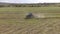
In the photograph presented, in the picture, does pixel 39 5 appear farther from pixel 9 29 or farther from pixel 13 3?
pixel 9 29

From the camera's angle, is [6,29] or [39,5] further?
[39,5]

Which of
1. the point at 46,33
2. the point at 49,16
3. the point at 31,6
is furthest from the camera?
the point at 31,6


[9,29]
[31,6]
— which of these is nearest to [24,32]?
[9,29]

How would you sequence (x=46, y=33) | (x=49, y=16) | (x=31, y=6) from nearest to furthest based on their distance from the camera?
(x=46, y=33)
(x=49, y=16)
(x=31, y=6)

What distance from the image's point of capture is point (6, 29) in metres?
0.30

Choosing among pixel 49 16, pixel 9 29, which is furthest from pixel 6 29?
pixel 49 16

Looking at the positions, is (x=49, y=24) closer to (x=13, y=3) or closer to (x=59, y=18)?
(x=59, y=18)

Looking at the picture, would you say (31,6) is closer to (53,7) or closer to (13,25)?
(53,7)

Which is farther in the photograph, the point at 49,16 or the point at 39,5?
the point at 39,5

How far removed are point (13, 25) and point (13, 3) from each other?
194 mm

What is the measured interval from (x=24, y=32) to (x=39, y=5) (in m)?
0.23

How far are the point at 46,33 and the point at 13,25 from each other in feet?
0.27

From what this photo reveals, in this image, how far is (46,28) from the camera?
31cm

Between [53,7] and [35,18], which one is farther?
[53,7]
